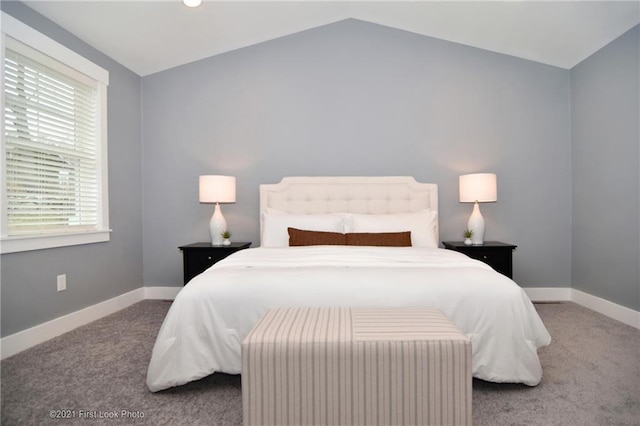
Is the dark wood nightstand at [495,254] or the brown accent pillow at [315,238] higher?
the brown accent pillow at [315,238]

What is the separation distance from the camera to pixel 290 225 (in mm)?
3281

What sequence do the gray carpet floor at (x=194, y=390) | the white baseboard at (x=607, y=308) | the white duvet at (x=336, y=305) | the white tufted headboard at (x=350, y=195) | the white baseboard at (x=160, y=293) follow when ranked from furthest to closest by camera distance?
1. the white baseboard at (x=160, y=293)
2. the white tufted headboard at (x=350, y=195)
3. the white baseboard at (x=607, y=308)
4. the white duvet at (x=336, y=305)
5. the gray carpet floor at (x=194, y=390)

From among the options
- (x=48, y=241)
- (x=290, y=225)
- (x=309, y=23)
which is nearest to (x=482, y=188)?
(x=290, y=225)

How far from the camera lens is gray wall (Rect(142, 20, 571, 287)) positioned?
3.80 metres

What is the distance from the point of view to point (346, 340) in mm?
1312

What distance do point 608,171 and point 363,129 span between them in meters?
2.28

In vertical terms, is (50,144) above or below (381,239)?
above

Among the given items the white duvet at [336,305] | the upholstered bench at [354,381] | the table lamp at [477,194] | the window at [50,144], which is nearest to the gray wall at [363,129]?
the table lamp at [477,194]

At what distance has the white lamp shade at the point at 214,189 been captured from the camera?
351 cm

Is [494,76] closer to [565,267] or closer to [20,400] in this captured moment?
[565,267]

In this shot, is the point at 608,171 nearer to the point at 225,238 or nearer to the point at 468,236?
the point at 468,236

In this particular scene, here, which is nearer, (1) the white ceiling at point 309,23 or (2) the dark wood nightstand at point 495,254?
(1) the white ceiling at point 309,23

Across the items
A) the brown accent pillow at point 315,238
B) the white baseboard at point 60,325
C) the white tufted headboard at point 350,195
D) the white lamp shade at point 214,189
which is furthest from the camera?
the white tufted headboard at point 350,195

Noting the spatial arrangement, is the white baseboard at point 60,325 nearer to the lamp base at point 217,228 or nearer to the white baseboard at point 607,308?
the lamp base at point 217,228
